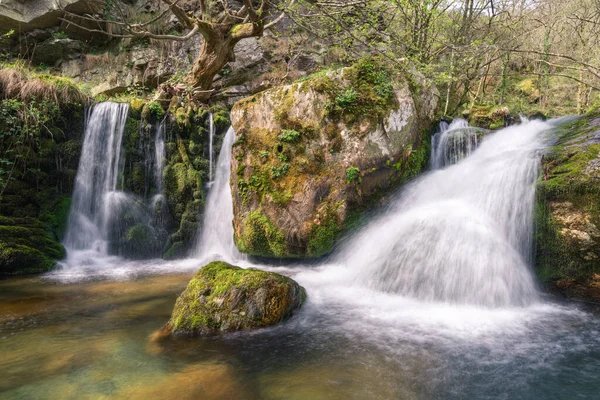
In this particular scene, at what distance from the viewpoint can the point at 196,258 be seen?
9.42 meters

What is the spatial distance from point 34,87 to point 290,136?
7385mm

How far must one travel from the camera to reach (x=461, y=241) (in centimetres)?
566

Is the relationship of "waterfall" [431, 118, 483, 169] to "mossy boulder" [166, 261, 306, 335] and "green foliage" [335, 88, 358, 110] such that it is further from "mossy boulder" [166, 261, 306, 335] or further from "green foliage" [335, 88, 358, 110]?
"mossy boulder" [166, 261, 306, 335]

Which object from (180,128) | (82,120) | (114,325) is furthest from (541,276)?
(82,120)

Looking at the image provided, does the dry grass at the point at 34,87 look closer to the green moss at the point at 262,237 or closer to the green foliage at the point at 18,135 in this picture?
the green foliage at the point at 18,135

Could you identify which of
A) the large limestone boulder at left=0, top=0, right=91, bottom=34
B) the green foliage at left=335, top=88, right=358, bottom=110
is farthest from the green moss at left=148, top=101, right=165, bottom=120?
the large limestone boulder at left=0, top=0, right=91, bottom=34

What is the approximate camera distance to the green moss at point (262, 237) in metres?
7.51

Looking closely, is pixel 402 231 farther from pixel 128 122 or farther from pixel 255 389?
pixel 128 122

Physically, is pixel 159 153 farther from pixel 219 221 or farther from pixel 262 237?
pixel 262 237

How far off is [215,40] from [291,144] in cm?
526

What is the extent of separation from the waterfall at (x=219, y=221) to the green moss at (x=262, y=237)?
1.38m

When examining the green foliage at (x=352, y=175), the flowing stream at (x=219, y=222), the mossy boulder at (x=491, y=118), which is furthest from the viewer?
the mossy boulder at (x=491, y=118)

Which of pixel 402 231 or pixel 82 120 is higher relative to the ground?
pixel 82 120

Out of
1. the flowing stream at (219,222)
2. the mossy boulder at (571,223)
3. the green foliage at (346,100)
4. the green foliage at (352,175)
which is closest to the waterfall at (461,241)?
the mossy boulder at (571,223)
